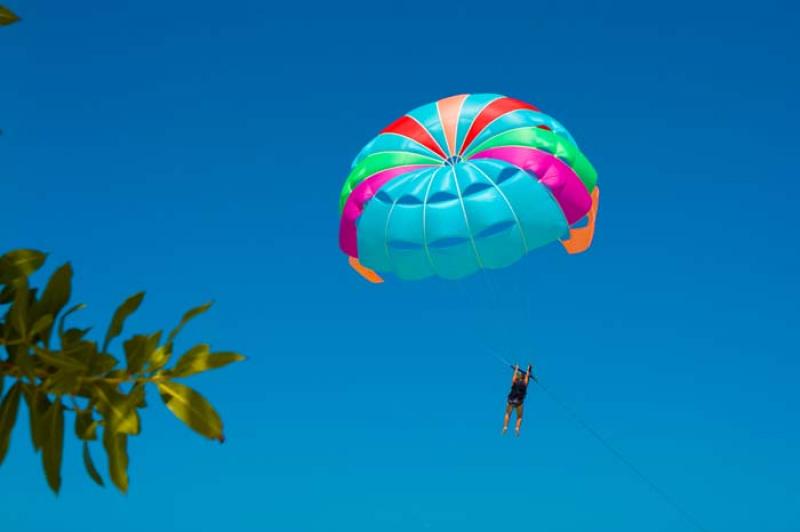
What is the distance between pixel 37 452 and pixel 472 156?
1733 centimetres

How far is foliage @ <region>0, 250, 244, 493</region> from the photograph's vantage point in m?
2.28

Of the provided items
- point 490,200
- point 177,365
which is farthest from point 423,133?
point 177,365

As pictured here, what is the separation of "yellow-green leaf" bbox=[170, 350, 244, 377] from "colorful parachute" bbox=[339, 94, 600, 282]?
16151 mm

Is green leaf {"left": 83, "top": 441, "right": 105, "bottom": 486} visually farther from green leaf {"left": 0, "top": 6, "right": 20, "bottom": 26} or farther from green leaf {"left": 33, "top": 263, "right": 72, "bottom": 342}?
green leaf {"left": 0, "top": 6, "right": 20, "bottom": 26}

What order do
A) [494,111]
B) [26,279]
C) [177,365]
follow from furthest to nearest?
[494,111]
[177,365]
[26,279]

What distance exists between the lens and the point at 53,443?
2.35 metres

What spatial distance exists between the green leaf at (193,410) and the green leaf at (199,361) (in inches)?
1.9

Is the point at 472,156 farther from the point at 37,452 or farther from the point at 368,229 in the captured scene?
the point at 37,452

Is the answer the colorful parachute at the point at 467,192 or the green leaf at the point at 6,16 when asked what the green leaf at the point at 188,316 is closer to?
the green leaf at the point at 6,16

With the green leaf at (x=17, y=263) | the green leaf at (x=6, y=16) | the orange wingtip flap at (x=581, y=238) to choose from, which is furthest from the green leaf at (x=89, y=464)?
the orange wingtip flap at (x=581, y=238)

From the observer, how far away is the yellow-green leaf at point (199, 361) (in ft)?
7.65

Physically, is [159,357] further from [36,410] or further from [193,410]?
[36,410]

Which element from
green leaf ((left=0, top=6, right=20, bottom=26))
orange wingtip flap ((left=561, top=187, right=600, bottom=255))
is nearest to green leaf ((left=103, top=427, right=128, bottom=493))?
green leaf ((left=0, top=6, right=20, bottom=26))

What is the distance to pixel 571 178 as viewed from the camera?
742 inches
